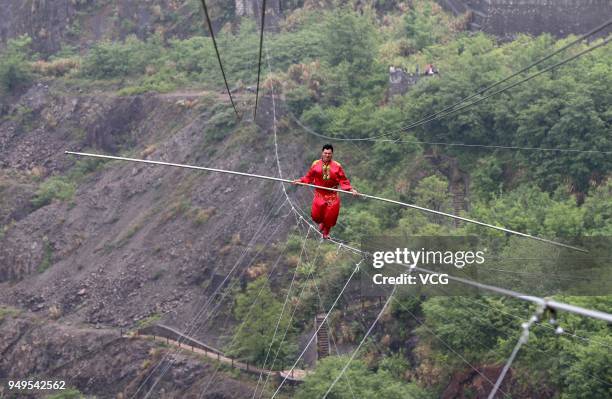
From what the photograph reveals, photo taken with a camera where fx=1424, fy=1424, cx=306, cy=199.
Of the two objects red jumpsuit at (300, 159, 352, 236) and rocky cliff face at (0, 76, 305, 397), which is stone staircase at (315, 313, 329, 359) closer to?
rocky cliff face at (0, 76, 305, 397)

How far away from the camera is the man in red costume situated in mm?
17750

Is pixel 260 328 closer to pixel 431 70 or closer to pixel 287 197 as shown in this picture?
pixel 287 197

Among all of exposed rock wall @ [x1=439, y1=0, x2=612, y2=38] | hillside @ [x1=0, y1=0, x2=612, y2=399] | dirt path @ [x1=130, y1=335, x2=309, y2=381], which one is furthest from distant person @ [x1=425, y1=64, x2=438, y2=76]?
dirt path @ [x1=130, y1=335, x2=309, y2=381]

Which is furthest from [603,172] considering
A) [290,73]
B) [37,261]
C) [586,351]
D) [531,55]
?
[37,261]

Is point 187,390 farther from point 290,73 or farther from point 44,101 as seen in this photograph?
point 44,101

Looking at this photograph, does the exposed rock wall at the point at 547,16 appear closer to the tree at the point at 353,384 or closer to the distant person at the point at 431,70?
the distant person at the point at 431,70

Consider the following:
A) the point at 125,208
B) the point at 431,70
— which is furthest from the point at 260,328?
the point at 125,208

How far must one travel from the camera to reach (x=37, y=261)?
43.8 meters

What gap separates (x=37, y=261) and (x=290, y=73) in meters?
9.79

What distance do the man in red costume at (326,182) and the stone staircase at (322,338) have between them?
13689mm

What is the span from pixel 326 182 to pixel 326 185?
5 cm

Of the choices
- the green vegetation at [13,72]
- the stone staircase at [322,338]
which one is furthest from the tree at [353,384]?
the green vegetation at [13,72]

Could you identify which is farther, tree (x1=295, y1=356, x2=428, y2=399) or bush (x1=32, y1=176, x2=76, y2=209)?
bush (x1=32, y1=176, x2=76, y2=209)

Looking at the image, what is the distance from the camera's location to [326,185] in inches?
710
